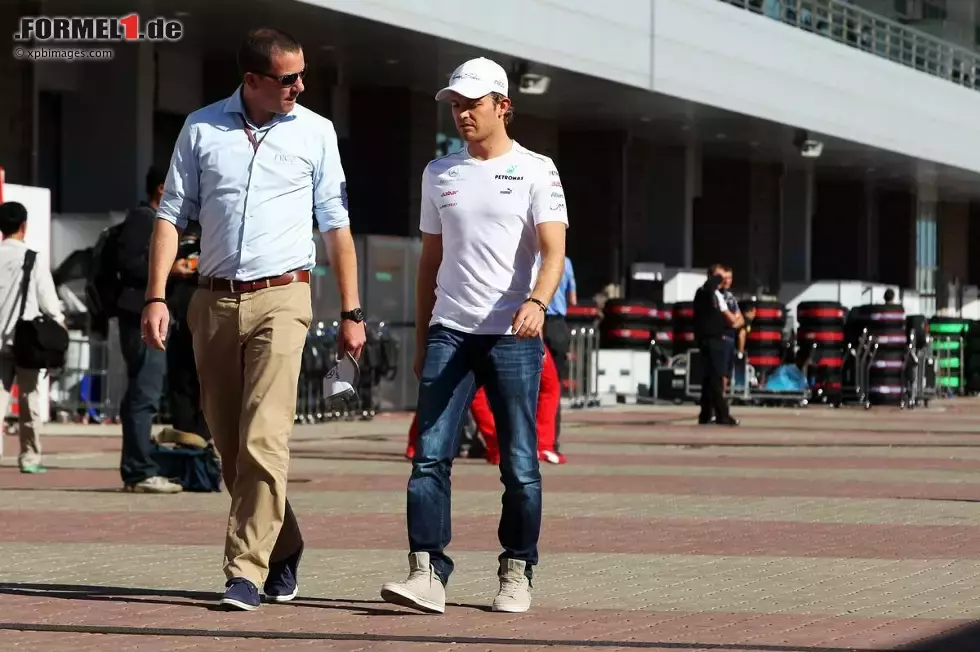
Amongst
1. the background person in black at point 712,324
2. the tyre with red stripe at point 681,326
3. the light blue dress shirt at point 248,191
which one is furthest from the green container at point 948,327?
the light blue dress shirt at point 248,191

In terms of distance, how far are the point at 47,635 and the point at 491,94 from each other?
2.48m

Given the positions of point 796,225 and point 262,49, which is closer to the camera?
point 262,49

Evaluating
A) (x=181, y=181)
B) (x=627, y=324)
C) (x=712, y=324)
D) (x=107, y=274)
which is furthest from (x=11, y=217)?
(x=627, y=324)

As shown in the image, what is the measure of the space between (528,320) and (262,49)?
1.40 m

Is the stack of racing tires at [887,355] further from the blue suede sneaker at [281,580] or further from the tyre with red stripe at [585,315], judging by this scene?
the blue suede sneaker at [281,580]

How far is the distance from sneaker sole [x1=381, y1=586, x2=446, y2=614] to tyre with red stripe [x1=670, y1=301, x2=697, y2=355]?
88.0 ft

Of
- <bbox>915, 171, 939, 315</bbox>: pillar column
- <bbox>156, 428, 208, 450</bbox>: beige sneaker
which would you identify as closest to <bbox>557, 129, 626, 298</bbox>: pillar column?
<bbox>915, 171, 939, 315</bbox>: pillar column

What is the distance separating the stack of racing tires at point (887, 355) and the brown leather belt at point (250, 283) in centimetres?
2487

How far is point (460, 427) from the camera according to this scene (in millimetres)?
7828

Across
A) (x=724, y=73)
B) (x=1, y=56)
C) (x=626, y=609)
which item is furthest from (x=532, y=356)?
(x=724, y=73)

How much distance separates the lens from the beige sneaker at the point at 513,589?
7.66 m

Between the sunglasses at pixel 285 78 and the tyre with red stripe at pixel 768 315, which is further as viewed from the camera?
the tyre with red stripe at pixel 768 315

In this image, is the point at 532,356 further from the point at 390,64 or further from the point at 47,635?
the point at 390,64

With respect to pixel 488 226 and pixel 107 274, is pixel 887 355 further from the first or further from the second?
pixel 488 226
